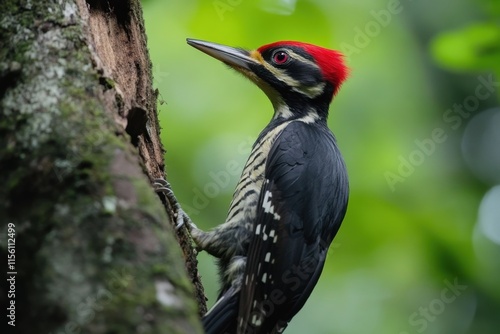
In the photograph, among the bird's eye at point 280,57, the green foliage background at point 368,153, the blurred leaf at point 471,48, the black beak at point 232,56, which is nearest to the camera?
the blurred leaf at point 471,48

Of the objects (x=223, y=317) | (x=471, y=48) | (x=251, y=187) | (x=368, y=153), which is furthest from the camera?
(x=368, y=153)

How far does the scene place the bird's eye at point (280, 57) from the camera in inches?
177

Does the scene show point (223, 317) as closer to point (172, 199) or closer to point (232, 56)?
point (172, 199)

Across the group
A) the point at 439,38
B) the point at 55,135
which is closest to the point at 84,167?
the point at 55,135

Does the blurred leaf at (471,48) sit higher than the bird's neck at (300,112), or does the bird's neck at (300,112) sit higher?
the blurred leaf at (471,48)

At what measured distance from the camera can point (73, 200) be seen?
198 centimetres

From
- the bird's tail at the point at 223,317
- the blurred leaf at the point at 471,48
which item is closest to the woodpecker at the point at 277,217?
the bird's tail at the point at 223,317

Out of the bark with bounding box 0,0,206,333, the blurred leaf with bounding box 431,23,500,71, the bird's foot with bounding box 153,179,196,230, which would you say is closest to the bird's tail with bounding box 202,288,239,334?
the bird's foot with bounding box 153,179,196,230

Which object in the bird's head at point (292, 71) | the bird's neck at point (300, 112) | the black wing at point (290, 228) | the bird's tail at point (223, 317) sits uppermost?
the bird's head at point (292, 71)

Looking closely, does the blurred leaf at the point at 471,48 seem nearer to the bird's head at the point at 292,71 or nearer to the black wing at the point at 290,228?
the bird's head at the point at 292,71

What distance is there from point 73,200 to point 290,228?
1.78 m

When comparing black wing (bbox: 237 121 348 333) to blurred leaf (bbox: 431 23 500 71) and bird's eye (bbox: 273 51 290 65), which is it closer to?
bird's eye (bbox: 273 51 290 65)

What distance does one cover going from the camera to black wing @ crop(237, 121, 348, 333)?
343 cm

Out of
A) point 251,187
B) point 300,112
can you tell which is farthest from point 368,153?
point 251,187
